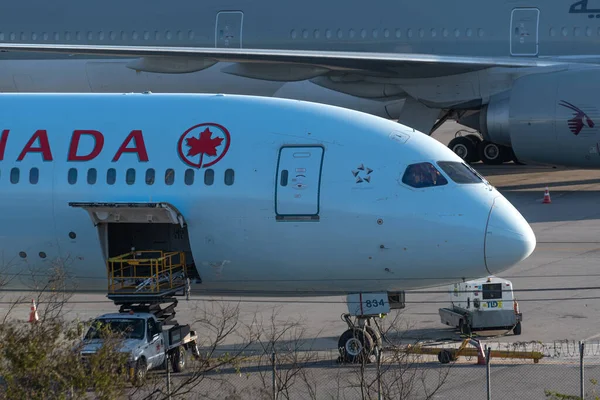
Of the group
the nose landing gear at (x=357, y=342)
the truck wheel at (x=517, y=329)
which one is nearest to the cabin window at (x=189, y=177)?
the nose landing gear at (x=357, y=342)

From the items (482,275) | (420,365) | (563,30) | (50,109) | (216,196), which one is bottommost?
(420,365)

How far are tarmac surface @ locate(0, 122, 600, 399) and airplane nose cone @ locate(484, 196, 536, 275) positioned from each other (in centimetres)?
172

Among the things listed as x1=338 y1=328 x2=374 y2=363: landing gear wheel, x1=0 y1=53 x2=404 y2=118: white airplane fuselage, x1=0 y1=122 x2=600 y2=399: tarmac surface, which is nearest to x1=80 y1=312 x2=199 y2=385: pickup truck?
x1=0 y1=122 x2=600 y2=399: tarmac surface

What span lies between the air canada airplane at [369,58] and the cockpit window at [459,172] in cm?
1651

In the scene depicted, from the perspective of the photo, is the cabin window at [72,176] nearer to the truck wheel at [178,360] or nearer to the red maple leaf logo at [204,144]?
the red maple leaf logo at [204,144]

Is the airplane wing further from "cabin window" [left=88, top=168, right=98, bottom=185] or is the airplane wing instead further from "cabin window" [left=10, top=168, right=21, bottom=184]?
"cabin window" [left=88, top=168, right=98, bottom=185]

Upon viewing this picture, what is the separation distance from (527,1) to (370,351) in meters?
21.7

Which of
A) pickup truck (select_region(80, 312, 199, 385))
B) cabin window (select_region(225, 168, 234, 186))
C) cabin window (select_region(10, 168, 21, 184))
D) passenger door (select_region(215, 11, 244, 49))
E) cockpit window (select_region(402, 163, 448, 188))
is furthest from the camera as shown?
passenger door (select_region(215, 11, 244, 49))

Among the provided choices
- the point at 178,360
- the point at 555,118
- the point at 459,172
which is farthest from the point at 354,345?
the point at 555,118

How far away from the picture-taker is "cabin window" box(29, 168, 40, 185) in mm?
18875


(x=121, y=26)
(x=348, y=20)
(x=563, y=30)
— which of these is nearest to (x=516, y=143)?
(x=563, y=30)

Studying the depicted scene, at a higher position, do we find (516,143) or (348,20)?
(348,20)

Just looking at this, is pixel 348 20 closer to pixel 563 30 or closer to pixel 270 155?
pixel 563 30

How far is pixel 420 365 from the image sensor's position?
18.0 metres
